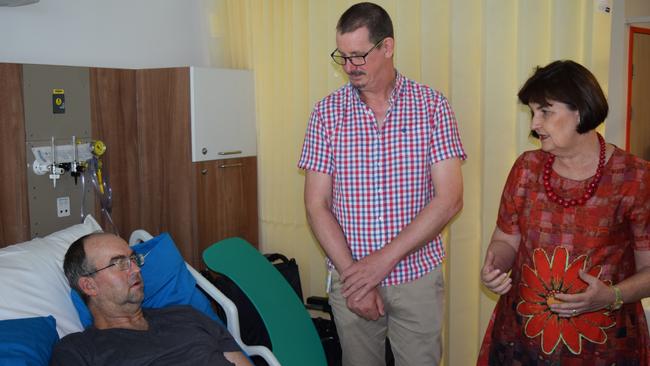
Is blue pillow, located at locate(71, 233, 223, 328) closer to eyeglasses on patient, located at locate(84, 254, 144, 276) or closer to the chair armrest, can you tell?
the chair armrest

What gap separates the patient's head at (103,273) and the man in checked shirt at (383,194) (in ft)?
2.13

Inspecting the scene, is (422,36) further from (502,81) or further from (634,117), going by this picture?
(634,117)

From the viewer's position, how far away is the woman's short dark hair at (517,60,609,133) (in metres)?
1.67

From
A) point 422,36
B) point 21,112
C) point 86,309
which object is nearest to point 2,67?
point 21,112

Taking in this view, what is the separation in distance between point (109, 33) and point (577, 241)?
263 centimetres

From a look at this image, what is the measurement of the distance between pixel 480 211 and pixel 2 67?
215 centimetres

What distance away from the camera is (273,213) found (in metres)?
3.69

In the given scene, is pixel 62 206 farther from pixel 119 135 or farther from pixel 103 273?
pixel 103 273

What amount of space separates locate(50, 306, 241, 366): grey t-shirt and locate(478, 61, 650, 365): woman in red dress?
0.96 meters

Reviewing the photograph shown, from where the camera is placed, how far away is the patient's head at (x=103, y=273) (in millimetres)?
2168

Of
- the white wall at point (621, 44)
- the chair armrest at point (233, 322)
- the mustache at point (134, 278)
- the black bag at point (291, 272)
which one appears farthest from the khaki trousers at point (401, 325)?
the white wall at point (621, 44)

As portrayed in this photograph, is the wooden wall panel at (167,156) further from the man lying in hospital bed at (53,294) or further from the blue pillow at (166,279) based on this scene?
the blue pillow at (166,279)

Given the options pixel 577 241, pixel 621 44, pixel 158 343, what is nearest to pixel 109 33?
pixel 158 343

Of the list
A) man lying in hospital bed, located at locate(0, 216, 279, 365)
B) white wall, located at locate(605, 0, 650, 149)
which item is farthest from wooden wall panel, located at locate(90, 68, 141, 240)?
white wall, located at locate(605, 0, 650, 149)
